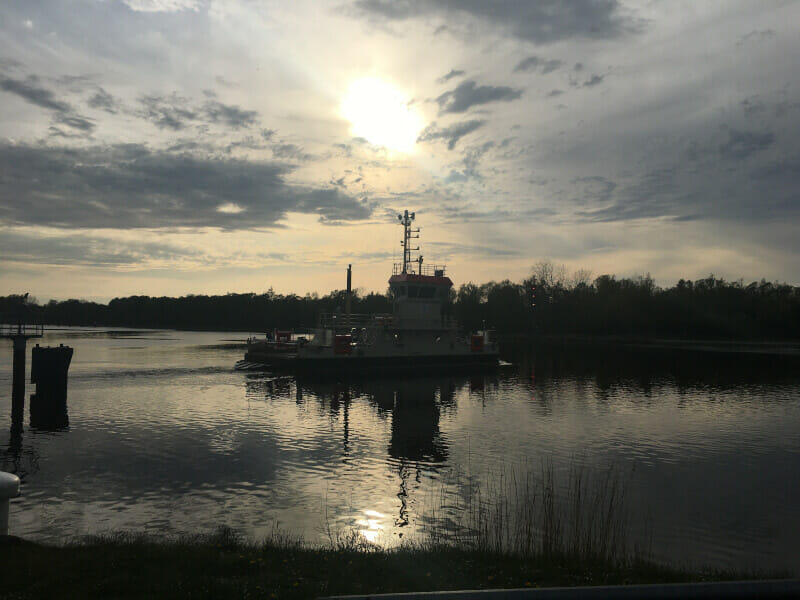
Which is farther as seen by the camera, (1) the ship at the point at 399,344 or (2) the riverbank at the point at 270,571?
(1) the ship at the point at 399,344

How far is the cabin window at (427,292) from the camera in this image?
5875 cm

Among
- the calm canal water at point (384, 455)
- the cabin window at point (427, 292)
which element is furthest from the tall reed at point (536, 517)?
the cabin window at point (427, 292)

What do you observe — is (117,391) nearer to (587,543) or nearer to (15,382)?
(15,382)

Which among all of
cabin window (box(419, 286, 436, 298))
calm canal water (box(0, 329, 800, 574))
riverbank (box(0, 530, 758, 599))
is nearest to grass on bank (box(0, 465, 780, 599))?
riverbank (box(0, 530, 758, 599))

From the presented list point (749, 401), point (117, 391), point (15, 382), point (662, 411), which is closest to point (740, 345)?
point (749, 401)

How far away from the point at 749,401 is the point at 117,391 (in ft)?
147

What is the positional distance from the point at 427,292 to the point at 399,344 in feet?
20.6

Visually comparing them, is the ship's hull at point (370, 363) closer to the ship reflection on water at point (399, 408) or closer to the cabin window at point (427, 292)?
the ship reflection on water at point (399, 408)

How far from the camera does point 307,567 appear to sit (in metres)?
9.40

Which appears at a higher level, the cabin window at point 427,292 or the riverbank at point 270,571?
the cabin window at point 427,292

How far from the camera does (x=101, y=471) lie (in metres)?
19.8

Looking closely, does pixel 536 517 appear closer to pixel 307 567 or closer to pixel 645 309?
pixel 307 567

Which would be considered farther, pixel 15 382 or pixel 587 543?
pixel 15 382

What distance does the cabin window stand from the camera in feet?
193
